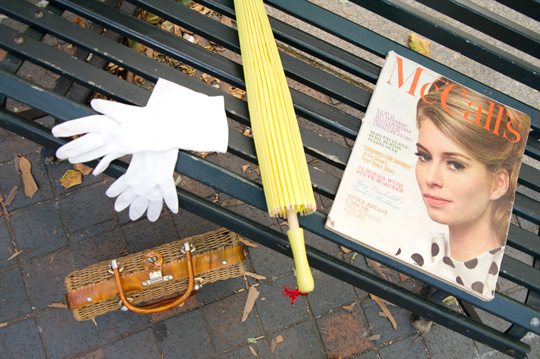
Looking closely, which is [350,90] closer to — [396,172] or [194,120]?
[396,172]

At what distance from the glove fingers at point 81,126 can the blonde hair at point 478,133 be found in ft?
3.49

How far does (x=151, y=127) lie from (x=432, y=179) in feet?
3.13

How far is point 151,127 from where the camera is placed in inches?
49.2

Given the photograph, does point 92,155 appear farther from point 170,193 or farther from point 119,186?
point 170,193

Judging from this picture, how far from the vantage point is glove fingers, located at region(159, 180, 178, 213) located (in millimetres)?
1272

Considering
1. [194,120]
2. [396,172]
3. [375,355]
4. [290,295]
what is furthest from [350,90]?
[375,355]

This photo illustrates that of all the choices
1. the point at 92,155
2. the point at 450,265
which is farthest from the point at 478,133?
the point at 92,155

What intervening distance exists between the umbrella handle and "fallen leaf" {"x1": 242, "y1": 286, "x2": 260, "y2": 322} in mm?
1096

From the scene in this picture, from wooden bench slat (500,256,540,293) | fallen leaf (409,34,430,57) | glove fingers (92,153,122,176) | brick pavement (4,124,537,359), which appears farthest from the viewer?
fallen leaf (409,34,430,57)

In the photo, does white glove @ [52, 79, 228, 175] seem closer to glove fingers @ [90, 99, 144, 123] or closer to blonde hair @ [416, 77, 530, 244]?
glove fingers @ [90, 99, 144, 123]

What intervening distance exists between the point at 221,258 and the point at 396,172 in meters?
0.87

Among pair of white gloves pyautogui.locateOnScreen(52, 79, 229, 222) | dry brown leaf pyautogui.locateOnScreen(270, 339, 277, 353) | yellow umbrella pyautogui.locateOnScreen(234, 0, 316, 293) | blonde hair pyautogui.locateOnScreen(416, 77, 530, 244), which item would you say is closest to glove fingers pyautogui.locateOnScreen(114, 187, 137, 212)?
pair of white gloves pyautogui.locateOnScreen(52, 79, 229, 222)

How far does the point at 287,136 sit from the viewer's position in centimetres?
120

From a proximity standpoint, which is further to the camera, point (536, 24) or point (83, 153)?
point (536, 24)
